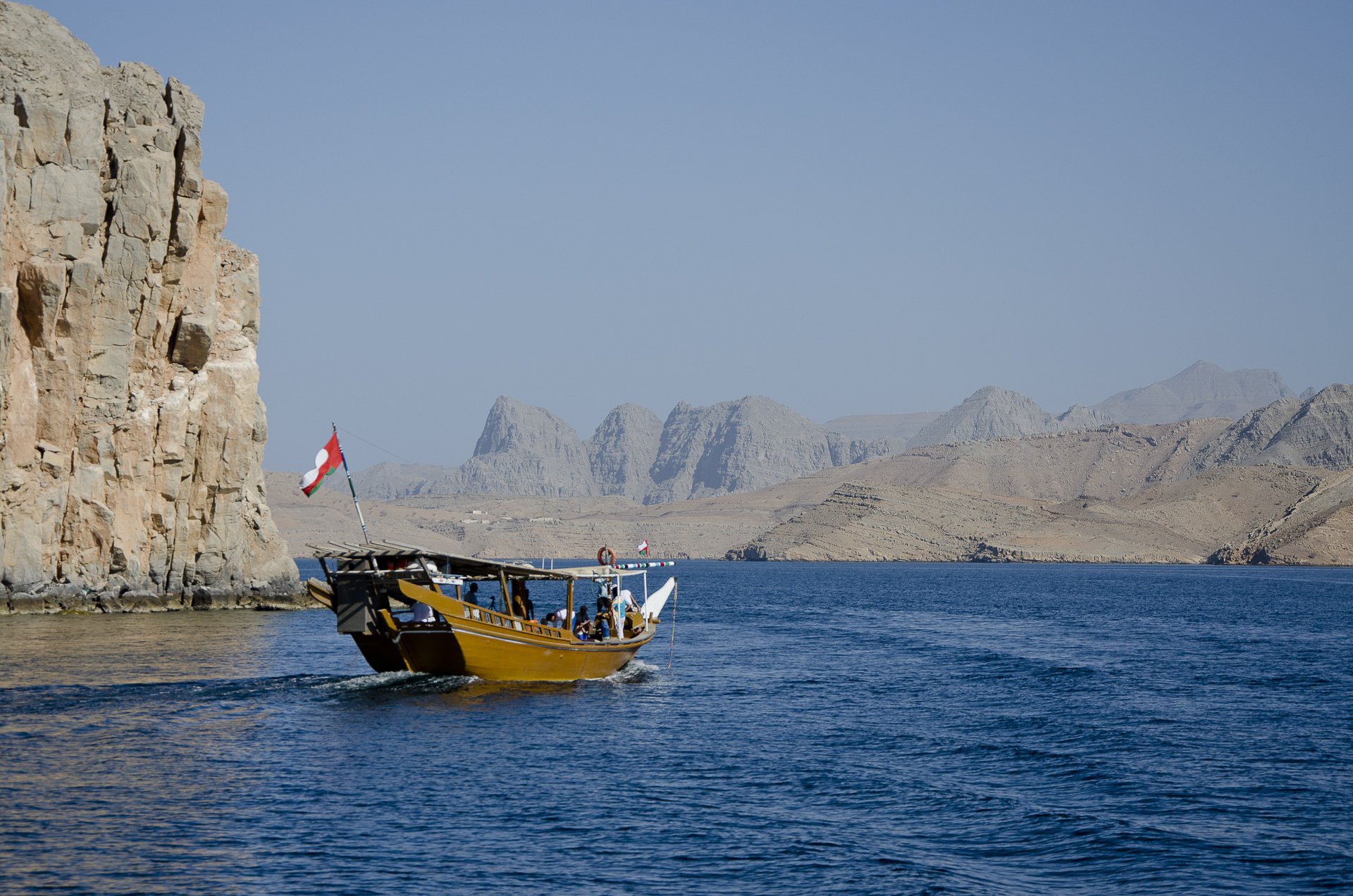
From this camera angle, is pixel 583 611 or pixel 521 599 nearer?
pixel 521 599

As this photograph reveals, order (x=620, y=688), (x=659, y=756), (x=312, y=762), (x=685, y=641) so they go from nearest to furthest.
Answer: (x=312, y=762) → (x=659, y=756) → (x=620, y=688) → (x=685, y=641)

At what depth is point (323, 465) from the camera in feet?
118

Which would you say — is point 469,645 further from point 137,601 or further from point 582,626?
point 137,601

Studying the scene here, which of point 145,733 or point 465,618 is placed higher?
point 465,618

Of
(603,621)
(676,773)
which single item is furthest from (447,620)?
(676,773)

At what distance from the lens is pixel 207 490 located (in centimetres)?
6806

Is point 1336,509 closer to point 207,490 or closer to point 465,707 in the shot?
point 207,490

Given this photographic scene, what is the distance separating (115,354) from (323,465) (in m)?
31.3

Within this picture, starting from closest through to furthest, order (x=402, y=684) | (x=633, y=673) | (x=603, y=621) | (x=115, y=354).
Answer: (x=402, y=684) < (x=603, y=621) < (x=633, y=673) < (x=115, y=354)

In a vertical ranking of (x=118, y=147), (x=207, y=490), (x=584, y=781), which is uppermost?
(x=118, y=147)

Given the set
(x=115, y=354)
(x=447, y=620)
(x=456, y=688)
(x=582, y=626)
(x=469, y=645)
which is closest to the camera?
(x=447, y=620)

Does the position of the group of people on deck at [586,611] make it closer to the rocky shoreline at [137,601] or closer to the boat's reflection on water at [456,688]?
the boat's reflection on water at [456,688]

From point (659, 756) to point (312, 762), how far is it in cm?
731

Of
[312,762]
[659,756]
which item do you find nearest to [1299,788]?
[659,756]
